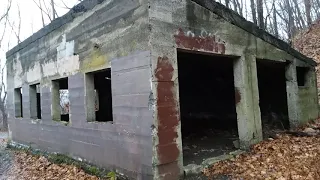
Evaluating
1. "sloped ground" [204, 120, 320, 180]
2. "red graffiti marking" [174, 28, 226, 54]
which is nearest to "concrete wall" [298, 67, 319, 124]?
"sloped ground" [204, 120, 320, 180]

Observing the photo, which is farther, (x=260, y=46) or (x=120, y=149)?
(x=260, y=46)

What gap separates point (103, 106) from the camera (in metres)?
12.9

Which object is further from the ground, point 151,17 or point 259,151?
point 151,17

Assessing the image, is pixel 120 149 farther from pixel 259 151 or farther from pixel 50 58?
pixel 50 58

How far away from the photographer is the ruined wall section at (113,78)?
4.73m

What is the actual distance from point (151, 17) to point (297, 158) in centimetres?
403

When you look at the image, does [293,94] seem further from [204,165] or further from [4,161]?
[4,161]

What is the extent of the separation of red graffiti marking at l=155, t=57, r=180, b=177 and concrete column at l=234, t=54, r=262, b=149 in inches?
88.9

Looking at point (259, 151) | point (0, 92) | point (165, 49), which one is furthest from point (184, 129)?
point (0, 92)

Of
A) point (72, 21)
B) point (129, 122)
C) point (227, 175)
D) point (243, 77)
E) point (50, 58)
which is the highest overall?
point (72, 21)

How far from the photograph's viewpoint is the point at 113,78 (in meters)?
5.41

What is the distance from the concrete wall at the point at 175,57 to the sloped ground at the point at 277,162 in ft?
1.72

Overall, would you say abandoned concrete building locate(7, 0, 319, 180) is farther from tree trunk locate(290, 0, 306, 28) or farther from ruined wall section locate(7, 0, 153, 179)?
tree trunk locate(290, 0, 306, 28)

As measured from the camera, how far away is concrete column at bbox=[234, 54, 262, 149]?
6.34 meters
